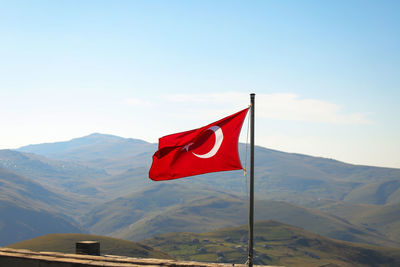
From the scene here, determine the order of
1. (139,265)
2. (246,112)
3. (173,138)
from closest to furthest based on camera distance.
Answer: (139,265) < (246,112) < (173,138)

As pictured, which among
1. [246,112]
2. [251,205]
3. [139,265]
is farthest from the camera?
[246,112]

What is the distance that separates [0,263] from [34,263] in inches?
70.8

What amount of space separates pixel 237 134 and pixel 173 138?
9.96 feet

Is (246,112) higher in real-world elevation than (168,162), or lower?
higher

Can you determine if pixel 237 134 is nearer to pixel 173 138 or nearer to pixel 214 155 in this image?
pixel 214 155

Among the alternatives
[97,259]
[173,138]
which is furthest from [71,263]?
[173,138]

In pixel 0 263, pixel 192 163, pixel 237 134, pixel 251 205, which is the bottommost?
pixel 0 263

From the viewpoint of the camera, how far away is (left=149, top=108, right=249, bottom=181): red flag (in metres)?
18.3

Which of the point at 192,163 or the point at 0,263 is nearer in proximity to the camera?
the point at 0,263

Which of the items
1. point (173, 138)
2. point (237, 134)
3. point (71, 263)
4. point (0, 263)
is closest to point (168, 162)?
point (173, 138)

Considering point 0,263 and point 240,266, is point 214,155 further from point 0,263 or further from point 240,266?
point 0,263

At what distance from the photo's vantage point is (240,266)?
15375 mm

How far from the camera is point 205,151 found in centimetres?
1859

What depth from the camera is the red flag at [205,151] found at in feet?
60.2
